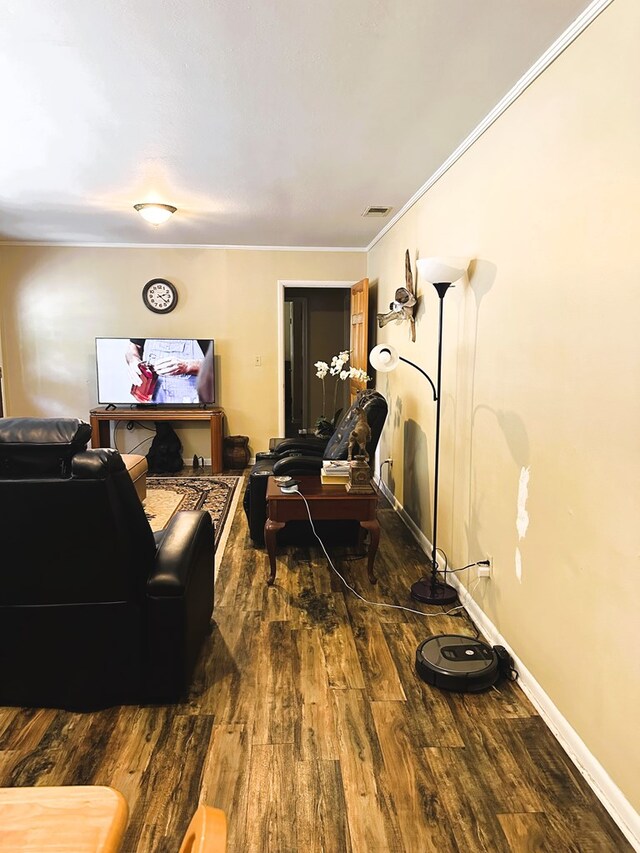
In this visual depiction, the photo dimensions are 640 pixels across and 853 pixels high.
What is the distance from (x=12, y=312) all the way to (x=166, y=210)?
291 cm

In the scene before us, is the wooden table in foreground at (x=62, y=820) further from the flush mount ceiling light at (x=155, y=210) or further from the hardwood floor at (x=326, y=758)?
the flush mount ceiling light at (x=155, y=210)

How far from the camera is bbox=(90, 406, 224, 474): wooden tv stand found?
5.69m

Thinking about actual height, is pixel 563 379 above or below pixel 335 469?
above

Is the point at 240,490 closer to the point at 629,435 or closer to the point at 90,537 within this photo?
the point at 90,537

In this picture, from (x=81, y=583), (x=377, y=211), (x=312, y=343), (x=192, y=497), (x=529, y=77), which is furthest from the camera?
(x=312, y=343)

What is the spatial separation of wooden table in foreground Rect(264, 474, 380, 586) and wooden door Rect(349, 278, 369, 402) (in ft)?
8.02

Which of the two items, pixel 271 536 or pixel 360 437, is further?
pixel 360 437

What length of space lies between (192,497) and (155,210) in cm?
243

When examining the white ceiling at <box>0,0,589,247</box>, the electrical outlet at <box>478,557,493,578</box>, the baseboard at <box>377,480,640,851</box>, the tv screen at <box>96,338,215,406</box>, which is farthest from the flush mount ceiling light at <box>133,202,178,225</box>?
the baseboard at <box>377,480,640,851</box>

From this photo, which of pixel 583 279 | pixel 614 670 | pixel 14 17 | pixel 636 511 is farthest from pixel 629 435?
pixel 14 17

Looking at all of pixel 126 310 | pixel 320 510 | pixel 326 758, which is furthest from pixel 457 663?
pixel 126 310

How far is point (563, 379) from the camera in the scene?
191 cm

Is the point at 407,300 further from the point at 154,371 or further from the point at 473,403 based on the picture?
the point at 154,371

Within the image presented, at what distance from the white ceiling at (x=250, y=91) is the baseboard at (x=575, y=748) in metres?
2.38
